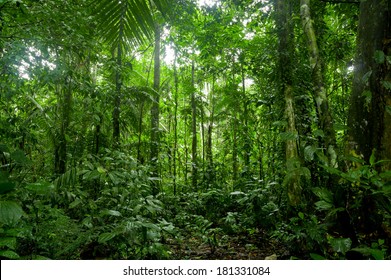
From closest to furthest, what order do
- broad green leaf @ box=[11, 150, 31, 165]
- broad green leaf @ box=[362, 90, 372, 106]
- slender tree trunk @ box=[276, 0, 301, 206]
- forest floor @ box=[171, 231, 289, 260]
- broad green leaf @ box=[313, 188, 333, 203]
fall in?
1. broad green leaf @ box=[11, 150, 31, 165]
2. broad green leaf @ box=[313, 188, 333, 203]
3. broad green leaf @ box=[362, 90, 372, 106]
4. forest floor @ box=[171, 231, 289, 260]
5. slender tree trunk @ box=[276, 0, 301, 206]

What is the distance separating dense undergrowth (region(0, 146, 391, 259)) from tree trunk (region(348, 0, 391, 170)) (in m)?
0.19

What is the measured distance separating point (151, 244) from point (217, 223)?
2.29 m

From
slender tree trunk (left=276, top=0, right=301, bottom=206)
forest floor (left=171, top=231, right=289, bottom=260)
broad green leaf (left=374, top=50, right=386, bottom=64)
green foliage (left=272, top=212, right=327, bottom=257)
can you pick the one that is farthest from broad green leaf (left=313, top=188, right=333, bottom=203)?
slender tree trunk (left=276, top=0, right=301, bottom=206)

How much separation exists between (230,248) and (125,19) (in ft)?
10.1

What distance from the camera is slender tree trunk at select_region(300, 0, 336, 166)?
2.79m

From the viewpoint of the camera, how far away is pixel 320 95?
2.93 metres

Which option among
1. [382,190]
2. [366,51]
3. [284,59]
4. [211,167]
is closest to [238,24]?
[284,59]

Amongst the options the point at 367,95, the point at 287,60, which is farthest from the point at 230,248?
the point at 287,60

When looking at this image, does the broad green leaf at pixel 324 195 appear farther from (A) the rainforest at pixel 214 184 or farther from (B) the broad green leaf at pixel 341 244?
(B) the broad green leaf at pixel 341 244

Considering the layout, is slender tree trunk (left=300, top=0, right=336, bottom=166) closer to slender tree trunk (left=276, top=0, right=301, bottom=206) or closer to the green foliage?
the green foliage

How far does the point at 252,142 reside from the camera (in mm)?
7359

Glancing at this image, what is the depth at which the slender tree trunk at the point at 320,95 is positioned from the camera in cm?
279

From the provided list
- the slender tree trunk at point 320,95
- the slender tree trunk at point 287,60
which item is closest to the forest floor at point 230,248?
the slender tree trunk at point 287,60

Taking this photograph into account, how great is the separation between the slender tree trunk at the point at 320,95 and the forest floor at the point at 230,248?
1.32 meters
